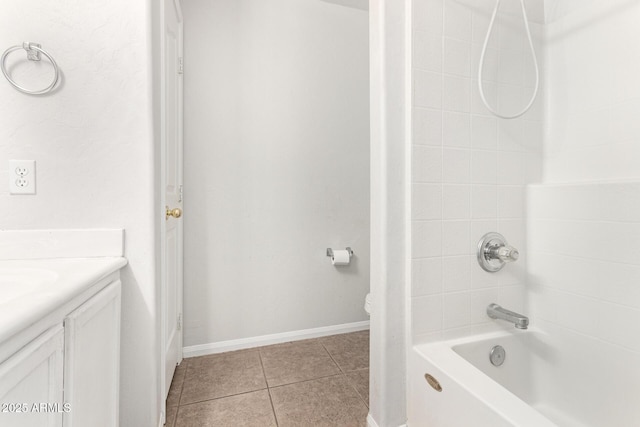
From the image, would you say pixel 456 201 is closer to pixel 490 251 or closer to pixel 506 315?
pixel 490 251

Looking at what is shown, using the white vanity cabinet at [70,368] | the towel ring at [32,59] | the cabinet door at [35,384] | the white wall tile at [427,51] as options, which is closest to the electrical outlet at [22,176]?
the towel ring at [32,59]

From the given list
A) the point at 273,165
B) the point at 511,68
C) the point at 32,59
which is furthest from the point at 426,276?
the point at 32,59

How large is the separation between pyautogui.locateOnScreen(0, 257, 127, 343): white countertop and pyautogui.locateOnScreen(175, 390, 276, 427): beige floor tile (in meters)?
0.84

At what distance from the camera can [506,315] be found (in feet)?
3.91

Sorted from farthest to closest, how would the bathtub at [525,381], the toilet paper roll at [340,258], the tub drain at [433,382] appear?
1. the toilet paper roll at [340,258]
2. the tub drain at [433,382]
3. the bathtub at [525,381]

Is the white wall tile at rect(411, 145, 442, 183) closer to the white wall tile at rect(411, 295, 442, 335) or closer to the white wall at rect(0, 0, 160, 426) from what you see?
the white wall tile at rect(411, 295, 442, 335)

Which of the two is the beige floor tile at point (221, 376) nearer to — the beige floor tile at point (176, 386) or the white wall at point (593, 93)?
the beige floor tile at point (176, 386)

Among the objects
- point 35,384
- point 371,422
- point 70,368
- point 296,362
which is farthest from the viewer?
point 296,362

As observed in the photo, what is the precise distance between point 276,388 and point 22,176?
4.73 ft

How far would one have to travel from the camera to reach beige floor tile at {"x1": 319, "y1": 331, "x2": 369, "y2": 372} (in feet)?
5.95

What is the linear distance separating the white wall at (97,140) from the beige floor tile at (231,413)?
0.96 feet

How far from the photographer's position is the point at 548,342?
1.28 metres

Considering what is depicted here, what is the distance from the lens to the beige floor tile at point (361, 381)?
5.00ft

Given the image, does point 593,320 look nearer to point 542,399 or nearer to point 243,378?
point 542,399
